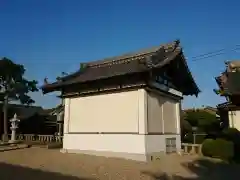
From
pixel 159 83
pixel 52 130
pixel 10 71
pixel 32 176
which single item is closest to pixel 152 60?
pixel 159 83

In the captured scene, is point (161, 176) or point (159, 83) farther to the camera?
point (159, 83)

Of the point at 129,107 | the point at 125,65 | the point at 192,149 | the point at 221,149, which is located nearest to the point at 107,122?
the point at 129,107

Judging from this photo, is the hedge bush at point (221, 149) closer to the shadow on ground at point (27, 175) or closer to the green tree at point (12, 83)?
the shadow on ground at point (27, 175)

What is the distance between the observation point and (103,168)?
11.6 meters

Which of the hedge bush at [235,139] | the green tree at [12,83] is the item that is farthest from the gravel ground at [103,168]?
the green tree at [12,83]

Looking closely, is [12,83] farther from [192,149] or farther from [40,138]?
[192,149]

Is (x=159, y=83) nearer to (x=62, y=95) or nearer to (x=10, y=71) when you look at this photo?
(x=62, y=95)

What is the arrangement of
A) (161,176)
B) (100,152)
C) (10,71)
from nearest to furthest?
(161,176), (100,152), (10,71)

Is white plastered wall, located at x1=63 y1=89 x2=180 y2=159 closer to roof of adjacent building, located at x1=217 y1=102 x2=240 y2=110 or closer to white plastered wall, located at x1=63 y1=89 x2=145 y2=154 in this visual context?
white plastered wall, located at x1=63 y1=89 x2=145 y2=154

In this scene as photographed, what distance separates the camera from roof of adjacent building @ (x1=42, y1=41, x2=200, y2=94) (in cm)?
1475

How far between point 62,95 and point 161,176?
9090mm

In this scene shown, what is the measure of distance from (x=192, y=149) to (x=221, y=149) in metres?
2.60

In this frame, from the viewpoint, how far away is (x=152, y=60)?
15.1 meters

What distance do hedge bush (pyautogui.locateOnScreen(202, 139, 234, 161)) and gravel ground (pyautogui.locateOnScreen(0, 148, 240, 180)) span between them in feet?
2.77
